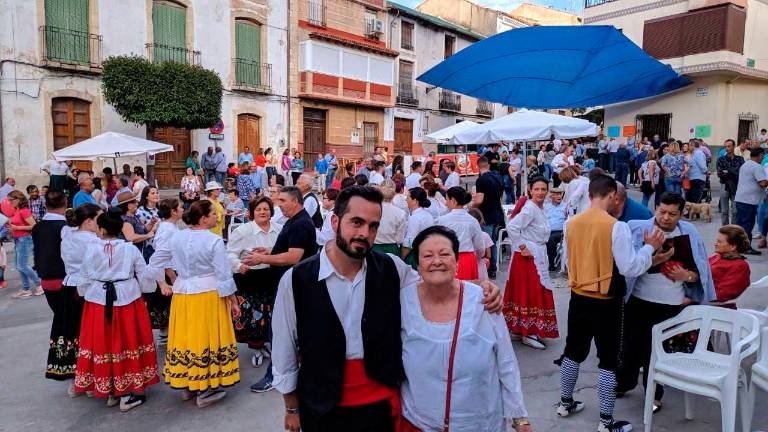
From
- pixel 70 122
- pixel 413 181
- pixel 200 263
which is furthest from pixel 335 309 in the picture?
pixel 70 122

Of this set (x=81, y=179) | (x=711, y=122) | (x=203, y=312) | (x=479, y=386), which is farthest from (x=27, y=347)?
(x=711, y=122)

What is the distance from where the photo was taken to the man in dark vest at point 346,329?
220cm

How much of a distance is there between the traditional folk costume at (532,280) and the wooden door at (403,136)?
907 inches

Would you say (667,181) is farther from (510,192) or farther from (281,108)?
(281,108)

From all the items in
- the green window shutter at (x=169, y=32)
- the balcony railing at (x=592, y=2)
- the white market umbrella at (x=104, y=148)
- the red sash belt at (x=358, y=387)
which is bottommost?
the red sash belt at (x=358, y=387)

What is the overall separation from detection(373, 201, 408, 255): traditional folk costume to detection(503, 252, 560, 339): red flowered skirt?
1.27 metres

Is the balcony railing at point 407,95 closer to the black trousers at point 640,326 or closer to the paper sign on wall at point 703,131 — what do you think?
the paper sign on wall at point 703,131

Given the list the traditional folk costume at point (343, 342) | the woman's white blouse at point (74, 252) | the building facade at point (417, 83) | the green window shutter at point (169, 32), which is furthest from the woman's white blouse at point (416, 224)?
the building facade at point (417, 83)

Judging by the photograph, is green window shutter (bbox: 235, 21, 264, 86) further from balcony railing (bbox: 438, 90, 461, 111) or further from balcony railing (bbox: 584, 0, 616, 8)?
balcony railing (bbox: 584, 0, 616, 8)

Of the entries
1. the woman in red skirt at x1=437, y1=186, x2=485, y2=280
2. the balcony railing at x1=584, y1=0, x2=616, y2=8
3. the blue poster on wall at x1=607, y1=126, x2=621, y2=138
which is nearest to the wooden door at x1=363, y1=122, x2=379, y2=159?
the blue poster on wall at x1=607, y1=126, x2=621, y2=138

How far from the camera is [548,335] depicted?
546cm

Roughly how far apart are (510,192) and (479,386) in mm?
13621

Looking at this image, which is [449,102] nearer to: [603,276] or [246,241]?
[246,241]

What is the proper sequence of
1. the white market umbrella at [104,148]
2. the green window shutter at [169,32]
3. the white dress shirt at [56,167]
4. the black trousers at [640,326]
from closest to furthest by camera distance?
the black trousers at [640,326]
the white market umbrella at [104,148]
the white dress shirt at [56,167]
the green window shutter at [169,32]
